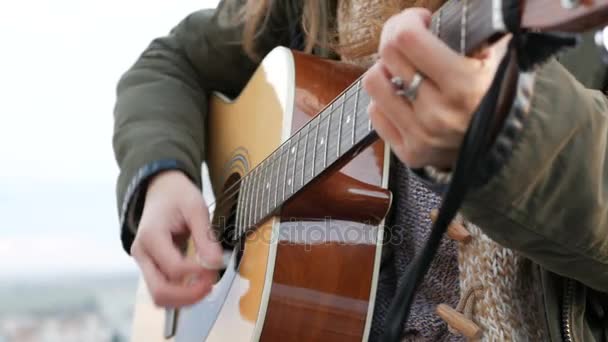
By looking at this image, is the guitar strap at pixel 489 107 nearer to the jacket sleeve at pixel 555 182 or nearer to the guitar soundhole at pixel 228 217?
the jacket sleeve at pixel 555 182

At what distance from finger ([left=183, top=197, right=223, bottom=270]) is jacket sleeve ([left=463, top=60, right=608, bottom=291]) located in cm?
30

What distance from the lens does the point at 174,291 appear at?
630 mm

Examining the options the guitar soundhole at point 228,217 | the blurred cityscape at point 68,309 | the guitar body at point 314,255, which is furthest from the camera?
the blurred cityscape at point 68,309

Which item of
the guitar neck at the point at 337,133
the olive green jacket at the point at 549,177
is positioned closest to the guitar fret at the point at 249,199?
the guitar neck at the point at 337,133

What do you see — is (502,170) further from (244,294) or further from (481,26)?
(244,294)

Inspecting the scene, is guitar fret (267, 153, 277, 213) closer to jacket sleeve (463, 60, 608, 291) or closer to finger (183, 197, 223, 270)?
finger (183, 197, 223, 270)

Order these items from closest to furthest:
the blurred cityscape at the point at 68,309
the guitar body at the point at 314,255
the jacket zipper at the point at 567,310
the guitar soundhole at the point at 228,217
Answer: the jacket zipper at the point at 567,310 < the guitar body at the point at 314,255 < the guitar soundhole at the point at 228,217 < the blurred cityscape at the point at 68,309

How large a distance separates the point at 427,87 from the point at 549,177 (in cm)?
9

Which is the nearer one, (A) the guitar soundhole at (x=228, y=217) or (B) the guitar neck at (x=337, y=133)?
(B) the guitar neck at (x=337, y=133)

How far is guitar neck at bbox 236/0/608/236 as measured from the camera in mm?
315

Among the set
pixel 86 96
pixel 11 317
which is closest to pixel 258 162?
pixel 86 96

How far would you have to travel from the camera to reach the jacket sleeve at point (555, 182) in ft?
1.16

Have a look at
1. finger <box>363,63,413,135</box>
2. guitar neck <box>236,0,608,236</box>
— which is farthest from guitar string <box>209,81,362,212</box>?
finger <box>363,63,413,135</box>

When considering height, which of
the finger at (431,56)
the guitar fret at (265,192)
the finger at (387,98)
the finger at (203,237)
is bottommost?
the finger at (203,237)
